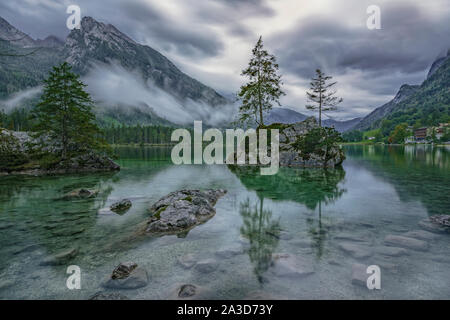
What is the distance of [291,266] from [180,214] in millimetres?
6140

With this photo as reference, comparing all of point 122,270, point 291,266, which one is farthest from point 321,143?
point 122,270

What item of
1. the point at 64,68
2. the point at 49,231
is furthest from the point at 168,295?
the point at 64,68

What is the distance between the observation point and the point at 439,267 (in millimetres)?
7012

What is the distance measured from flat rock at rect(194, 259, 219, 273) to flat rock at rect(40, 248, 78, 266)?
4.38 meters

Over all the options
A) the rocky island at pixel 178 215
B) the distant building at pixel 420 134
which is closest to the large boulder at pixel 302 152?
the rocky island at pixel 178 215

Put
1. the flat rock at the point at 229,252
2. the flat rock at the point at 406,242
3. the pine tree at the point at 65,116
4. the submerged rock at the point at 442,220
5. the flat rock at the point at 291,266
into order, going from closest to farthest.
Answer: the flat rock at the point at 291,266 < the flat rock at the point at 229,252 < the flat rock at the point at 406,242 < the submerged rock at the point at 442,220 < the pine tree at the point at 65,116

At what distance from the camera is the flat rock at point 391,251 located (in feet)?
25.8

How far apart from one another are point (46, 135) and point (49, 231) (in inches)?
1126

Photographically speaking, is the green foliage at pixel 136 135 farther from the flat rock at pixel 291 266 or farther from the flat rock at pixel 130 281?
the flat rock at pixel 291 266

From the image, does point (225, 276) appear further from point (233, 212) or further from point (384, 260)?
point (233, 212)

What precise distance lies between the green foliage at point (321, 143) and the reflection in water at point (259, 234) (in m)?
25.3

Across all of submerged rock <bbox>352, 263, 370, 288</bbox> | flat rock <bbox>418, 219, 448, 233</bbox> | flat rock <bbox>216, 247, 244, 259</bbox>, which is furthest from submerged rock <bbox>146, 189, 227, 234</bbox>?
flat rock <bbox>418, 219, 448, 233</bbox>

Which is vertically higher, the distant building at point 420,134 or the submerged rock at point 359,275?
the distant building at point 420,134

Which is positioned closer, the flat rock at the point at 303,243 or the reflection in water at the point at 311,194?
the flat rock at the point at 303,243
